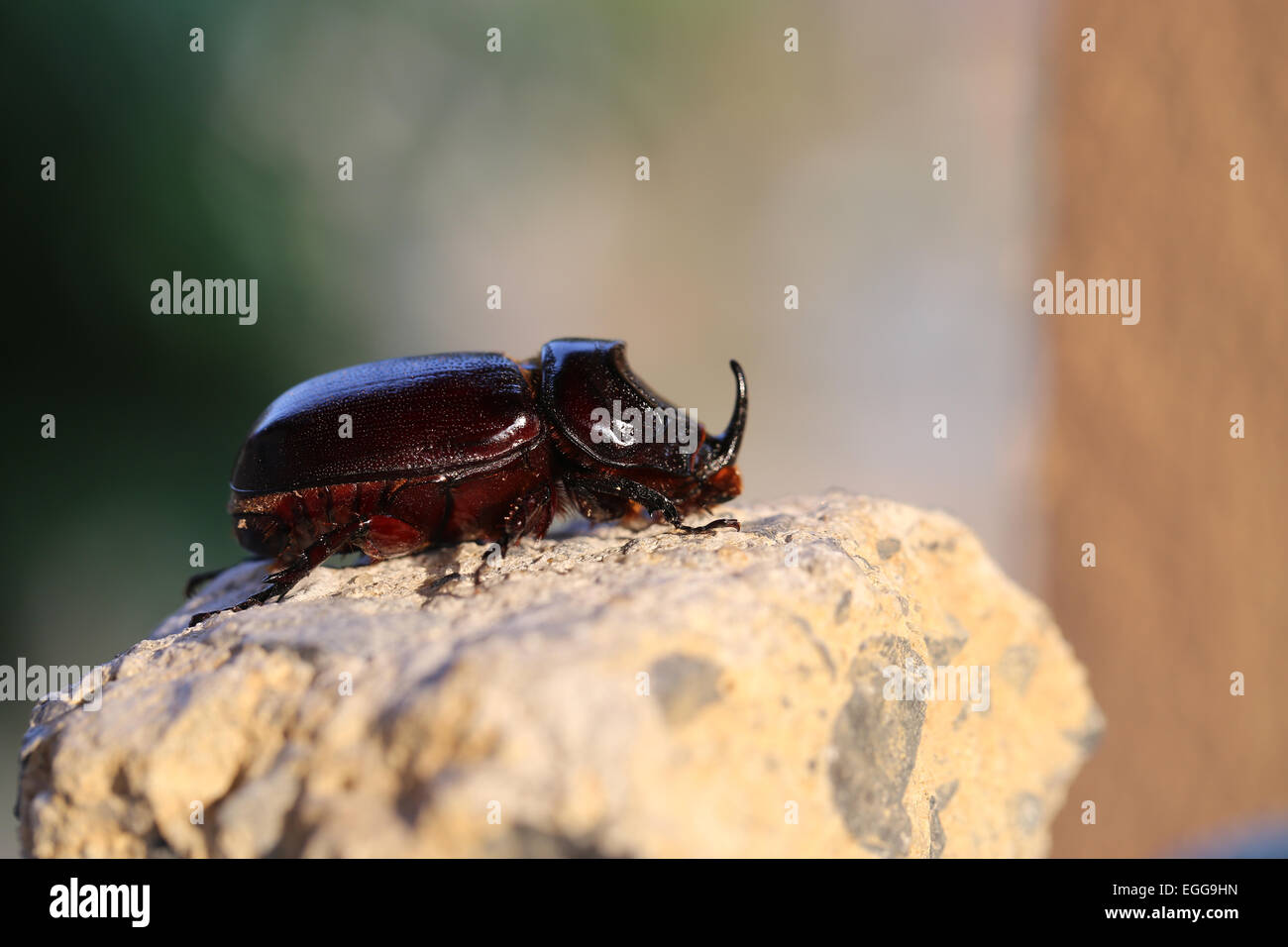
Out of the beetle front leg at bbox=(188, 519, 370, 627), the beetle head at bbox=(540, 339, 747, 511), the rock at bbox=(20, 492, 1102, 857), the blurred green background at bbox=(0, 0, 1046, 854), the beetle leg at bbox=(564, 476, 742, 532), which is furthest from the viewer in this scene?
the blurred green background at bbox=(0, 0, 1046, 854)

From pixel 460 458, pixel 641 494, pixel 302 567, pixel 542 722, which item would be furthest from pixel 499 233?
pixel 542 722

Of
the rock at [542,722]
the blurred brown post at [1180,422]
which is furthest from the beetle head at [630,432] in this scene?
the blurred brown post at [1180,422]

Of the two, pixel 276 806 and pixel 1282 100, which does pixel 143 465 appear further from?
pixel 1282 100

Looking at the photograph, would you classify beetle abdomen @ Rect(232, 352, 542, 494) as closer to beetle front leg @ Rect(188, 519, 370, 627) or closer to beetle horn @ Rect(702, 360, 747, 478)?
beetle front leg @ Rect(188, 519, 370, 627)

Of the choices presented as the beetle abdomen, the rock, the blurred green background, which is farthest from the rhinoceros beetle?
the blurred green background

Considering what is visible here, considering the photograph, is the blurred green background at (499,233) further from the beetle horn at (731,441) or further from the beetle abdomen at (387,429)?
the beetle horn at (731,441)

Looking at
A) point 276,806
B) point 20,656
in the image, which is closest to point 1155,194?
point 276,806

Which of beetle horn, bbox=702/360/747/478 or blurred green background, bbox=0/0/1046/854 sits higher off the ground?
blurred green background, bbox=0/0/1046/854

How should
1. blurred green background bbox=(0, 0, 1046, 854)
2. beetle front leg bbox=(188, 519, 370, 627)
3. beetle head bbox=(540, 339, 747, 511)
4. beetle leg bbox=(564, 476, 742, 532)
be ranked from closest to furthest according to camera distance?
beetle front leg bbox=(188, 519, 370, 627) → beetle leg bbox=(564, 476, 742, 532) → beetle head bbox=(540, 339, 747, 511) → blurred green background bbox=(0, 0, 1046, 854)
